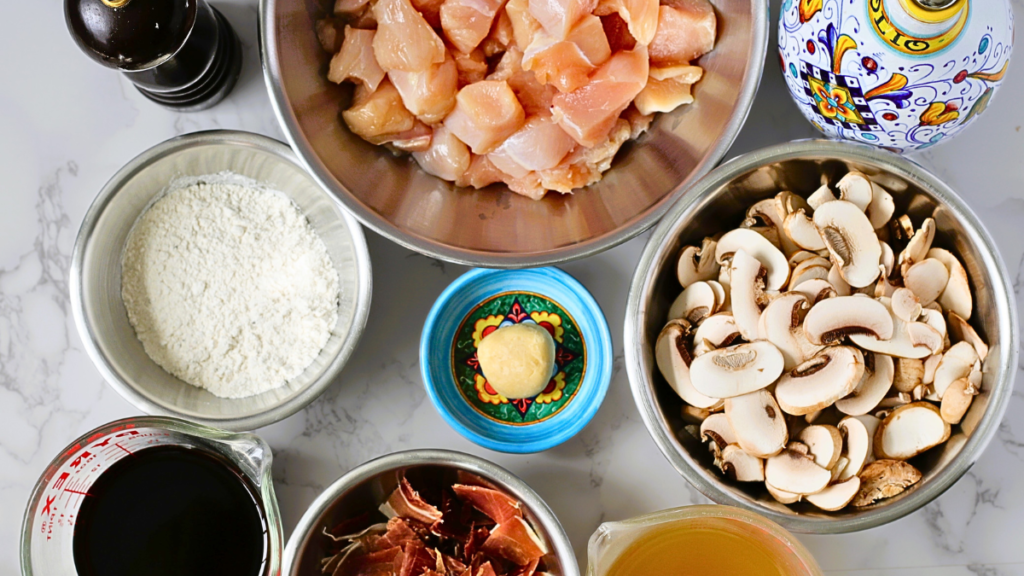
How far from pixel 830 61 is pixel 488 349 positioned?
2.39 feet

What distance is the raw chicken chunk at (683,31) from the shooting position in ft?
3.84

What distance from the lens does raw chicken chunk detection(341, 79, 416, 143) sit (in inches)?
47.4

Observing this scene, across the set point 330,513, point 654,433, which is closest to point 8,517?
point 330,513

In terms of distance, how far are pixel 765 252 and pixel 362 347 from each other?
764mm

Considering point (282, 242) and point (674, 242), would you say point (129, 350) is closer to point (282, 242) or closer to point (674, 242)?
point (282, 242)

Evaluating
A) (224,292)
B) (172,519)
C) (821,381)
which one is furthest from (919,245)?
(172,519)

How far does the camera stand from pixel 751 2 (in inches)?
43.3

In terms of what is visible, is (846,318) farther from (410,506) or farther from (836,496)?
(410,506)

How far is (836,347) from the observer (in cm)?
108

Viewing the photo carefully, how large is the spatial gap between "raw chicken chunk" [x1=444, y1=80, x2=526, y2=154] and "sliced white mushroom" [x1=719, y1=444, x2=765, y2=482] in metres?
0.63

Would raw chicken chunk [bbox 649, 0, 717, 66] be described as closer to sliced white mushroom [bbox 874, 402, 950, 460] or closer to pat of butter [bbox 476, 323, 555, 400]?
pat of butter [bbox 476, 323, 555, 400]

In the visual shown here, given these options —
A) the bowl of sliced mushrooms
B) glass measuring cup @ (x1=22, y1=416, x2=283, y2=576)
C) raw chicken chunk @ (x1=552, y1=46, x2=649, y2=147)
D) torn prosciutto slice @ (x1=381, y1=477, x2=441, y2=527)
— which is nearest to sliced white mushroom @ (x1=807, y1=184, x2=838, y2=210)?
the bowl of sliced mushrooms

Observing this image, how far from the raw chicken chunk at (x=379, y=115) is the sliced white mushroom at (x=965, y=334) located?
92 cm

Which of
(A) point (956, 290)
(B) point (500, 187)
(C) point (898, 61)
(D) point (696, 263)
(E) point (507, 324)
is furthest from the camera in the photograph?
(E) point (507, 324)
